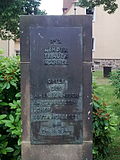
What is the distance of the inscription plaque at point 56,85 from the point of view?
14.9 feet

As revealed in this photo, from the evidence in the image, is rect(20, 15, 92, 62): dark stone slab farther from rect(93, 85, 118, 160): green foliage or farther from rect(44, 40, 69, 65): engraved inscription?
rect(93, 85, 118, 160): green foliage

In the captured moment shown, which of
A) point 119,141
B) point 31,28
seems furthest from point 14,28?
point 31,28

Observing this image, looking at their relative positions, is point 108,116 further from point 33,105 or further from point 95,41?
point 95,41

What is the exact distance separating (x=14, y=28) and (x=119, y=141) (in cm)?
1457

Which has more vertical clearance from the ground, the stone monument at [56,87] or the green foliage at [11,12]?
the green foliage at [11,12]

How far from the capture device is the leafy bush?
5.15m

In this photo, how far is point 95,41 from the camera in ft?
118

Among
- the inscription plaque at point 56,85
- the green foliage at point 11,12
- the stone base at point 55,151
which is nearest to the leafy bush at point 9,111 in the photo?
the stone base at point 55,151

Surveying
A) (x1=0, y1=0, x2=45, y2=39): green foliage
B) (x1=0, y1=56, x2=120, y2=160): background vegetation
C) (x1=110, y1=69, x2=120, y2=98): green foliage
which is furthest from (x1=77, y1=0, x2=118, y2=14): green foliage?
(x1=0, y1=56, x2=120, y2=160): background vegetation

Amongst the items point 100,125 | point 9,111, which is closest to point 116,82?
point 100,125

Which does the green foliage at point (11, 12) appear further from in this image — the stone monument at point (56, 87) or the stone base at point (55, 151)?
the stone base at point (55, 151)

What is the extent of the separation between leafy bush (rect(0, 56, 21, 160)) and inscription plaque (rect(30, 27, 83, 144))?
578 millimetres

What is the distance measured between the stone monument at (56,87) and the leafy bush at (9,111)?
496 millimetres

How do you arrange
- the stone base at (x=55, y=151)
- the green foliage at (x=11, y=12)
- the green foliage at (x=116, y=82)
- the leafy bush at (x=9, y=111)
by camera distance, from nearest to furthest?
the stone base at (x=55, y=151) → the leafy bush at (x=9, y=111) → the green foliage at (x=116, y=82) → the green foliage at (x=11, y=12)
